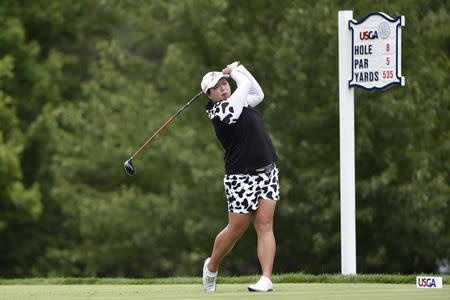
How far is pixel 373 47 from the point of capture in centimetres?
1277

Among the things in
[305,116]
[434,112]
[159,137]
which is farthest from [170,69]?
[434,112]

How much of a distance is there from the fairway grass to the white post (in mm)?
1455

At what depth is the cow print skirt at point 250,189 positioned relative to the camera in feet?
32.8

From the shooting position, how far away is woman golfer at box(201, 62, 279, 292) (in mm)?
9914

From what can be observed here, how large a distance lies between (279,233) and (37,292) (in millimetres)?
15841

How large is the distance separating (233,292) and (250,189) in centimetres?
78

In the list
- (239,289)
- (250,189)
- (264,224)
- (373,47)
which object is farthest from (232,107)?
(373,47)

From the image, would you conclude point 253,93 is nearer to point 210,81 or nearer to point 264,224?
point 210,81

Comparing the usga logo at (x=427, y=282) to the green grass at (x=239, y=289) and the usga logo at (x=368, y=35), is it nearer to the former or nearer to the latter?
the green grass at (x=239, y=289)

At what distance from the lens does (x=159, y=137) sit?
1100 inches

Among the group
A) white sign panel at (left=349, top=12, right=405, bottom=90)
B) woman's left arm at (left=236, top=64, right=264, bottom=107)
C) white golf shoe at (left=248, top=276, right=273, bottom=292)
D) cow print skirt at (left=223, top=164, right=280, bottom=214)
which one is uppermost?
white sign panel at (left=349, top=12, right=405, bottom=90)

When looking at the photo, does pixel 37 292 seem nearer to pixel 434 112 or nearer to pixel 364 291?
pixel 364 291

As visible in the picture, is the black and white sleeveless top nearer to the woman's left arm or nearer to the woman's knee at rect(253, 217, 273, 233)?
the woman's left arm

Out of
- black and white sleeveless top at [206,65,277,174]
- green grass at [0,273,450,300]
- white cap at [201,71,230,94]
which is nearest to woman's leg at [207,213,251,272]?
green grass at [0,273,450,300]
